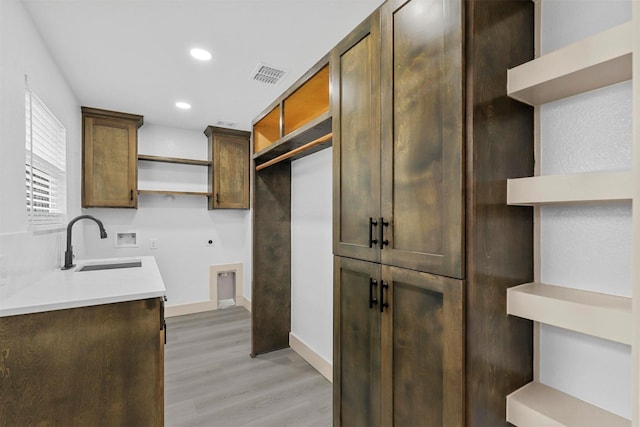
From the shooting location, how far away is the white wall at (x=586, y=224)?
1033mm

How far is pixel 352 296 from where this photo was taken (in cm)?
164

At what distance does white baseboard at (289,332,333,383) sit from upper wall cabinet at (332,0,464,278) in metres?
1.50

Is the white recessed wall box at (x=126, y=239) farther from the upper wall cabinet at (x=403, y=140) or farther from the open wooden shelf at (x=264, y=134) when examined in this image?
the upper wall cabinet at (x=403, y=140)

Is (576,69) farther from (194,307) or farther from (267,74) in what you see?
(194,307)

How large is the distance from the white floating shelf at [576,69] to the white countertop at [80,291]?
1.82 metres

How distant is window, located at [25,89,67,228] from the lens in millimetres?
1945

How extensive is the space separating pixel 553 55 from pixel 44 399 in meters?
2.38

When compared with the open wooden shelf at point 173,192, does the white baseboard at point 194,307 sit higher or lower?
lower

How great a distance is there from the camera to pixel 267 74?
8.87ft

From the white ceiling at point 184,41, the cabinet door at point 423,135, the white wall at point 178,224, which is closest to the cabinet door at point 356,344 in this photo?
the cabinet door at point 423,135

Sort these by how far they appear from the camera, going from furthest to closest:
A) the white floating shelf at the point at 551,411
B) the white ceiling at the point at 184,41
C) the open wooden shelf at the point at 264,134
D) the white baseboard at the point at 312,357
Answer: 1. the open wooden shelf at the point at 264,134
2. the white baseboard at the point at 312,357
3. the white ceiling at the point at 184,41
4. the white floating shelf at the point at 551,411

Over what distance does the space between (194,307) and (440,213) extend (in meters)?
4.19

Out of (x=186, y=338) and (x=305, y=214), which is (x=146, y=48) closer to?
(x=305, y=214)

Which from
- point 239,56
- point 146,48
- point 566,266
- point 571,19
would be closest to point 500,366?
point 566,266
